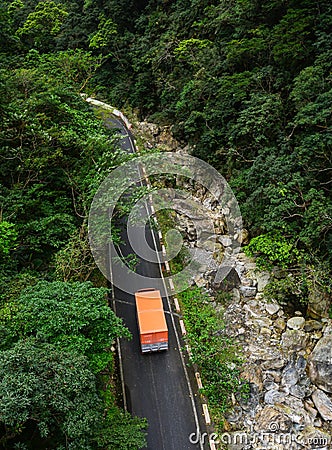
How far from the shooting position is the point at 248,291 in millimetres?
16531

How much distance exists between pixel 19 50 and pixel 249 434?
109 feet

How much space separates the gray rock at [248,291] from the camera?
53.9 feet

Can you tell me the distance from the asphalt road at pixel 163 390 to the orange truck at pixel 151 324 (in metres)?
0.61

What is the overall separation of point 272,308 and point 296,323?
3.95 feet

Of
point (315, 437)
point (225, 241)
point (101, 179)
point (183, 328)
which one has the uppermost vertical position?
point (101, 179)

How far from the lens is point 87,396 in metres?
8.97

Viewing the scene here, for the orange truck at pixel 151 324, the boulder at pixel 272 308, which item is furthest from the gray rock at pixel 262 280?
the orange truck at pixel 151 324

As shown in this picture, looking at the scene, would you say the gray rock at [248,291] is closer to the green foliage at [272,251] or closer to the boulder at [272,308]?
the boulder at [272,308]

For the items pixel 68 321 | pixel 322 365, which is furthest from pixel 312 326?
pixel 68 321

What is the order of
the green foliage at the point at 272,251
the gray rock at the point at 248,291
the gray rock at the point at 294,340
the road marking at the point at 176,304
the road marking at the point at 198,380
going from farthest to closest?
the gray rock at the point at 248,291 < the road marking at the point at 176,304 < the green foliage at the point at 272,251 < the gray rock at the point at 294,340 < the road marking at the point at 198,380

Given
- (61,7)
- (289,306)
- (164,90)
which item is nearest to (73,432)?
(289,306)

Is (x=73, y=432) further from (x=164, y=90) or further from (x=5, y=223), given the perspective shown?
(x=164, y=90)

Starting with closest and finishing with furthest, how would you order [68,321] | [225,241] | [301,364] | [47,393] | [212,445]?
1. [47,393]
2. [68,321]
3. [212,445]
4. [301,364]
5. [225,241]

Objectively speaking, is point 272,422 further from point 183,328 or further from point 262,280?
point 262,280
